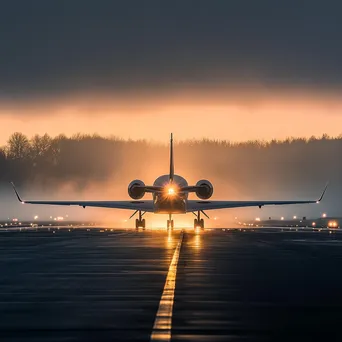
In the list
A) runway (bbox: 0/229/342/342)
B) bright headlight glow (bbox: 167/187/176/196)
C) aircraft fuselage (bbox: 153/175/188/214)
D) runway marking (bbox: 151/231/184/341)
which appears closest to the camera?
runway marking (bbox: 151/231/184/341)

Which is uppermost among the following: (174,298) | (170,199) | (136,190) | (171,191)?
(136,190)

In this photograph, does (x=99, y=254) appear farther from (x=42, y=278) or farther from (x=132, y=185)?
(x=132, y=185)

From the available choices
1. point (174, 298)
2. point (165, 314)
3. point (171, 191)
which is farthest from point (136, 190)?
point (165, 314)

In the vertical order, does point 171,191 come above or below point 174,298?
above

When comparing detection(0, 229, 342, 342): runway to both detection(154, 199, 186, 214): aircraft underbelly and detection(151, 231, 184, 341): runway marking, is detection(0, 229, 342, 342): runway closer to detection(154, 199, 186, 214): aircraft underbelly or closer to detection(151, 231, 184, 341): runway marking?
detection(151, 231, 184, 341): runway marking

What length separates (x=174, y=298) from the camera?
24.3 metres

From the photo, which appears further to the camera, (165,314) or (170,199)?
(170,199)

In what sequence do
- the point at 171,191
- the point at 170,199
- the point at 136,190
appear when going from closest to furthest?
the point at 171,191, the point at 170,199, the point at 136,190

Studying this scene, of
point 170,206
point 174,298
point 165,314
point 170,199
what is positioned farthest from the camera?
point 170,206

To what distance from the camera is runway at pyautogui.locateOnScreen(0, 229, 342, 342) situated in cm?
1786

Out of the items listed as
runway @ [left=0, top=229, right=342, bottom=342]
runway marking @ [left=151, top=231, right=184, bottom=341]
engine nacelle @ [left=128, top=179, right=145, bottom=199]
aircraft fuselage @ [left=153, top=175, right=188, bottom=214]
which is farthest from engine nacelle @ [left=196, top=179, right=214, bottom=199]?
runway marking @ [left=151, top=231, right=184, bottom=341]

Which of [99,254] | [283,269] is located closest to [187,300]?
[283,269]

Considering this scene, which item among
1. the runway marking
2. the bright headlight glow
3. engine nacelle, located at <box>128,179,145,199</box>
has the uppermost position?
engine nacelle, located at <box>128,179,145,199</box>

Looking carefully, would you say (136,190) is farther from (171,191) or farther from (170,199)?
(171,191)
